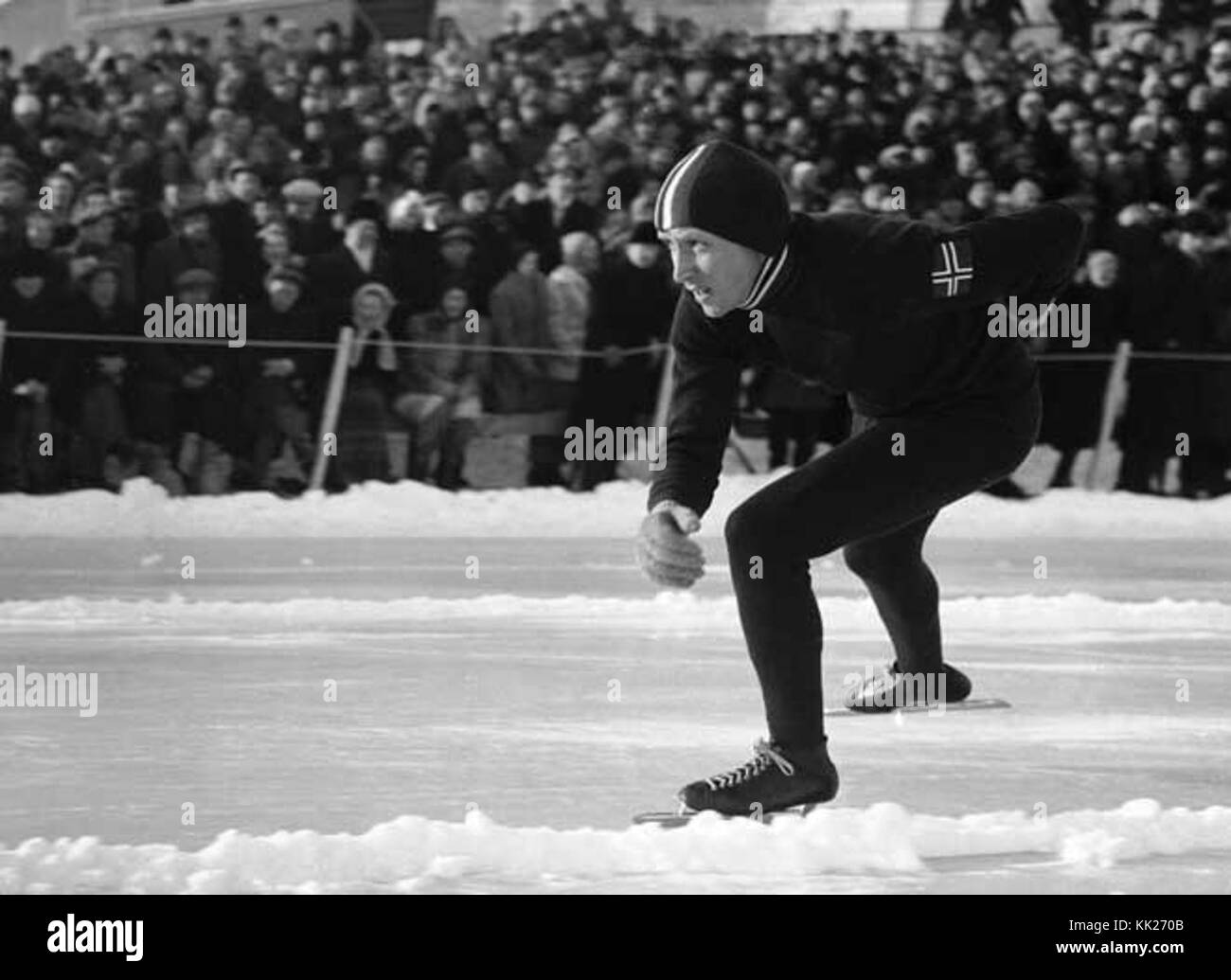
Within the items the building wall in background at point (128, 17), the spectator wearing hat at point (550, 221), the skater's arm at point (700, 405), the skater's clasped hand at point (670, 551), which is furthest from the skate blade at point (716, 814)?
the building wall in background at point (128, 17)

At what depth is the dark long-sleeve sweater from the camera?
428 cm

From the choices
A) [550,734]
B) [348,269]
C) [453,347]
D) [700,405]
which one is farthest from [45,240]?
[700,405]

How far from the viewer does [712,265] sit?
13.6ft

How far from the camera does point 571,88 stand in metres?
14.4

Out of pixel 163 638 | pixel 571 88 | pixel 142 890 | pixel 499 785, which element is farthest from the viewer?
pixel 571 88

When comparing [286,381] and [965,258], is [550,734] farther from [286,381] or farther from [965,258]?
[286,381]

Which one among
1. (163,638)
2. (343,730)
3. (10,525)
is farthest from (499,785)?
(10,525)

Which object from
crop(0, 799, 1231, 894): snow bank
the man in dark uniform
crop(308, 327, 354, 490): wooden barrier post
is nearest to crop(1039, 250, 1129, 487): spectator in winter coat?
crop(308, 327, 354, 490): wooden barrier post

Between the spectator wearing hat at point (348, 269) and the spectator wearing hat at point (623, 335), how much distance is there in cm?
108

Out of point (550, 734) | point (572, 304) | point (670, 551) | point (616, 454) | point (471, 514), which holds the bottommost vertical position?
point (471, 514)

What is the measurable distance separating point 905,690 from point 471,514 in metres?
5.77

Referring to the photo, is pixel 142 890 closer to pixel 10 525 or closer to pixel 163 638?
pixel 163 638

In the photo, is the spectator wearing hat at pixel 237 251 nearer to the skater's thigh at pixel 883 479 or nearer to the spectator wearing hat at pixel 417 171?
the spectator wearing hat at pixel 417 171

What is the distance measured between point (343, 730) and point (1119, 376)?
7.37 m
